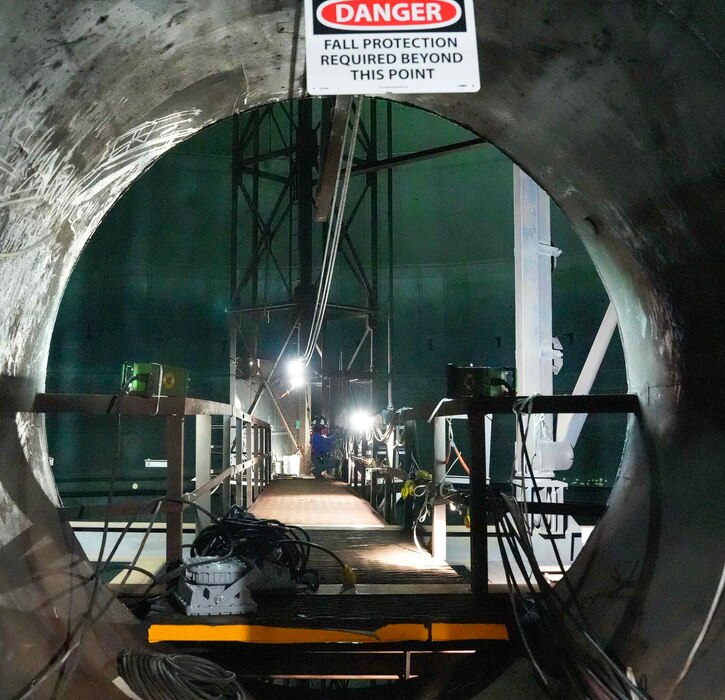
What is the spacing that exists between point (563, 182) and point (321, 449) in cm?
985

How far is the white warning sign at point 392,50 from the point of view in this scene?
1.86 m

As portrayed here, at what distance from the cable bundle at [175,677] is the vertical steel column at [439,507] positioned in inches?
79.4

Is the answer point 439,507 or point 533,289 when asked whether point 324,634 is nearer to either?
point 439,507

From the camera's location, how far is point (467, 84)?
185 cm

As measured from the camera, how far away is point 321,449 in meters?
12.3

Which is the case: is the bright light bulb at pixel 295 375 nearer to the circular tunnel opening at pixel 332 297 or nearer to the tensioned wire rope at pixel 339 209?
the tensioned wire rope at pixel 339 209

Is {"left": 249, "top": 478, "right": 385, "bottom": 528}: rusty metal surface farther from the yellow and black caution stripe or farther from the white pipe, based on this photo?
the yellow and black caution stripe

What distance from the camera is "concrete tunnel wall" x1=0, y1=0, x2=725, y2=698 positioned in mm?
2051

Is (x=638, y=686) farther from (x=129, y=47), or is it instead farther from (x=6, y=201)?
(x=129, y=47)

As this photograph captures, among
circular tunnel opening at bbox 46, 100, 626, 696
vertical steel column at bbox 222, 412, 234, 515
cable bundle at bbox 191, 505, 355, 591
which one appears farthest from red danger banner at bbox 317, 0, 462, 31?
circular tunnel opening at bbox 46, 100, 626, 696

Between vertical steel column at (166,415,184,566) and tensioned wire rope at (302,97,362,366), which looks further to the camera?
tensioned wire rope at (302,97,362,366)

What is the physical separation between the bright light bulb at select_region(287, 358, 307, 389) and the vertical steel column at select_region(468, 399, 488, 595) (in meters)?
7.86

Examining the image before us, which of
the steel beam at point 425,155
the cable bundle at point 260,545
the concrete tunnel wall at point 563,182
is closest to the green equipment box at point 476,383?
the concrete tunnel wall at point 563,182

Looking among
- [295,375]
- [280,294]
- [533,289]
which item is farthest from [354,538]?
[280,294]
